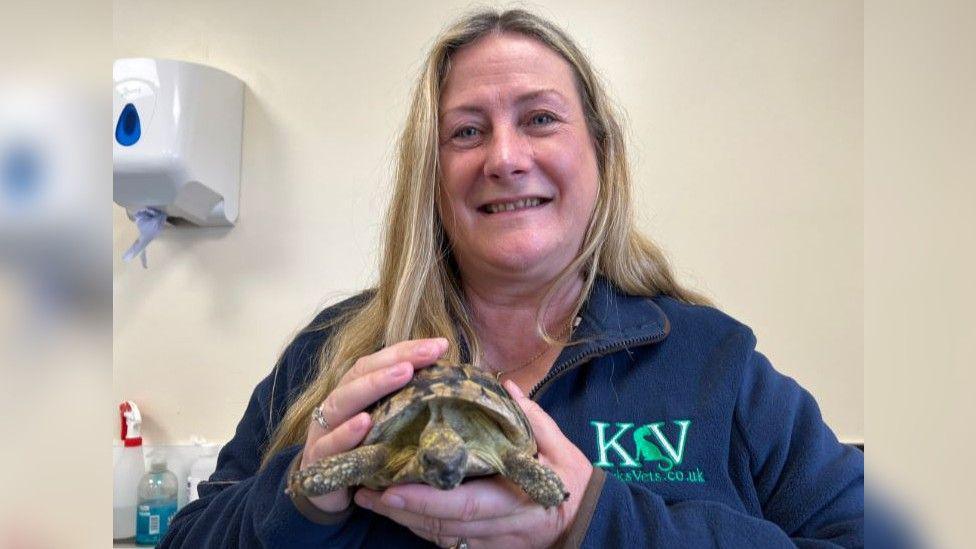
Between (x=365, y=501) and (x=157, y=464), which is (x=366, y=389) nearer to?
(x=365, y=501)

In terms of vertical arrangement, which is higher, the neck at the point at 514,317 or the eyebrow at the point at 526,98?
the eyebrow at the point at 526,98

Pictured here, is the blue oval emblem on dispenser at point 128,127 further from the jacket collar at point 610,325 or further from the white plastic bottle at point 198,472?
the jacket collar at point 610,325

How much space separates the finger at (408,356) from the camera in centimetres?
69

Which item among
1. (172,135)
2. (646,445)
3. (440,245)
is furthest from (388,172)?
(646,445)

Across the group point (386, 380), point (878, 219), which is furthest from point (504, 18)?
point (878, 219)

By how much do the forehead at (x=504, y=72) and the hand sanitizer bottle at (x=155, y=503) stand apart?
48.3 inches

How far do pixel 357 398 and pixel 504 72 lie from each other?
49 centimetres

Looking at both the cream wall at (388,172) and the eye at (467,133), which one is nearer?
the eye at (467,133)

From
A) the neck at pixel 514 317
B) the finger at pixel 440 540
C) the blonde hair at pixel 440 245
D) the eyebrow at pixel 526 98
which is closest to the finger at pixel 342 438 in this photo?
the finger at pixel 440 540

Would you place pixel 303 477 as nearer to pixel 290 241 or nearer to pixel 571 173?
pixel 571 173

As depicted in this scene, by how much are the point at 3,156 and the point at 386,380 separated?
1.87 ft

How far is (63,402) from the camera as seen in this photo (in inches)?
4.6

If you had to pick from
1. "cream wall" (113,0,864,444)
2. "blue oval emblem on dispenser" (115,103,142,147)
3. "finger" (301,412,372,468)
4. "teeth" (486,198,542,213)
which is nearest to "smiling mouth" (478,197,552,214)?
"teeth" (486,198,542,213)

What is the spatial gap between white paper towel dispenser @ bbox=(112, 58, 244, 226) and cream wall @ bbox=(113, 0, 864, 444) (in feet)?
0.35
